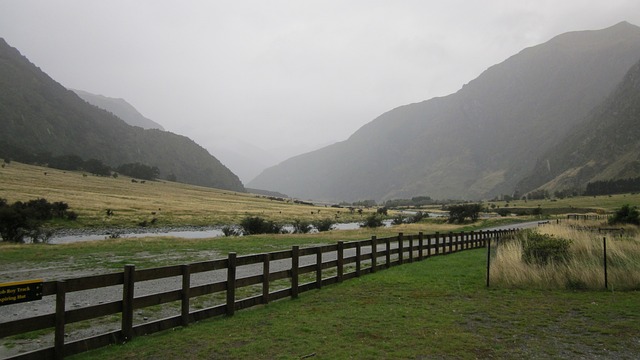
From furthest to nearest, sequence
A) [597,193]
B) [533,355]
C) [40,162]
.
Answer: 1. [597,193]
2. [40,162]
3. [533,355]

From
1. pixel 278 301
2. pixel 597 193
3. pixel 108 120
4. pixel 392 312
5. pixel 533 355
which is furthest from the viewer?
pixel 108 120

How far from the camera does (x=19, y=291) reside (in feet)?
20.8

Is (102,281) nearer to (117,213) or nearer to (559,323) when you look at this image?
(559,323)

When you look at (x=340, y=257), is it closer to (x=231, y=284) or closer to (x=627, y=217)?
(x=231, y=284)

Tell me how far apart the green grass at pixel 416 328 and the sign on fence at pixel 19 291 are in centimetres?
141

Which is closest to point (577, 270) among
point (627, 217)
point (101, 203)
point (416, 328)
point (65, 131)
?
point (416, 328)

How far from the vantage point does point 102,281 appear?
7.52 meters

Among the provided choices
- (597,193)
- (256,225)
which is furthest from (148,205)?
(597,193)

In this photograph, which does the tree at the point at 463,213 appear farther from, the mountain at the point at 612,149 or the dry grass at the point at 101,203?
the mountain at the point at 612,149

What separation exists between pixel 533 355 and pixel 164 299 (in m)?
6.37

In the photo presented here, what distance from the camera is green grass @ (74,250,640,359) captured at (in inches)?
289

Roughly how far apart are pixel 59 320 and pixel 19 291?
0.81 metres

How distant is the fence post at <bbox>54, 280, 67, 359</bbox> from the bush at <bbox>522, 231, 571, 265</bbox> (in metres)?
13.3

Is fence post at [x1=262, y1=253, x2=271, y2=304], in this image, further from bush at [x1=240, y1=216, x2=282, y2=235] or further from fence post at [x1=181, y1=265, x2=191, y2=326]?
bush at [x1=240, y1=216, x2=282, y2=235]
